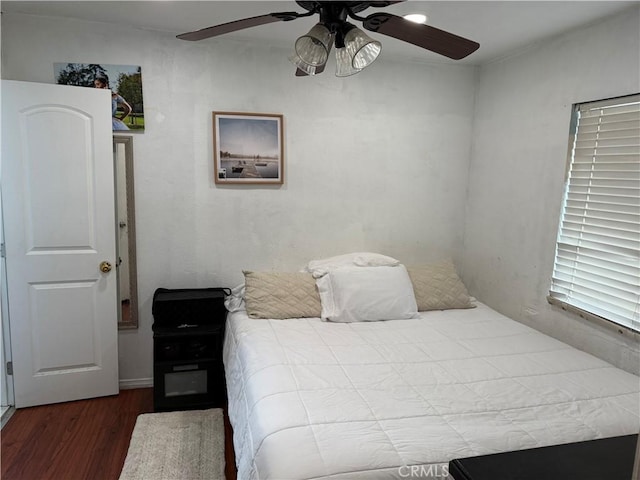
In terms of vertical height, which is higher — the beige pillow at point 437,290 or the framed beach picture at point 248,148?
the framed beach picture at point 248,148

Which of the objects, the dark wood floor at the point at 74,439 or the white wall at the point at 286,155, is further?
the white wall at the point at 286,155

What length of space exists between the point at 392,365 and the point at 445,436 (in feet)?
1.99

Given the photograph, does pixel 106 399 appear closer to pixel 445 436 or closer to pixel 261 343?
pixel 261 343

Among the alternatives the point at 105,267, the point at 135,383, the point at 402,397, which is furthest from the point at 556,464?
the point at 135,383

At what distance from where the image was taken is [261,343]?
2.30m

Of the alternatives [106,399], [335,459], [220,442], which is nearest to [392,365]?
[335,459]

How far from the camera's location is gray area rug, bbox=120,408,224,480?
2.15 m

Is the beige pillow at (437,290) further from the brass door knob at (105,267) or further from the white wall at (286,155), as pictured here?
the brass door knob at (105,267)

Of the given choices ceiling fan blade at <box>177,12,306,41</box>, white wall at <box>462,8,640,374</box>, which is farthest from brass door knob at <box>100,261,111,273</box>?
white wall at <box>462,8,640,374</box>

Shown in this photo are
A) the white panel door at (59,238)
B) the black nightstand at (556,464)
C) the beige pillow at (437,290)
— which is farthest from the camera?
the beige pillow at (437,290)

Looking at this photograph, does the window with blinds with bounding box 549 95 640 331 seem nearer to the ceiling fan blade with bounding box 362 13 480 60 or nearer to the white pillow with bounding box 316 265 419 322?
the white pillow with bounding box 316 265 419 322

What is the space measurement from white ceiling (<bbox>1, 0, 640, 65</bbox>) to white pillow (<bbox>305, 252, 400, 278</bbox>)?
1.50 metres

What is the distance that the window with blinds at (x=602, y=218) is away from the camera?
7.22 ft

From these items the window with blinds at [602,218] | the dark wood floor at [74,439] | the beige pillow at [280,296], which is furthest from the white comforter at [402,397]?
the dark wood floor at [74,439]
